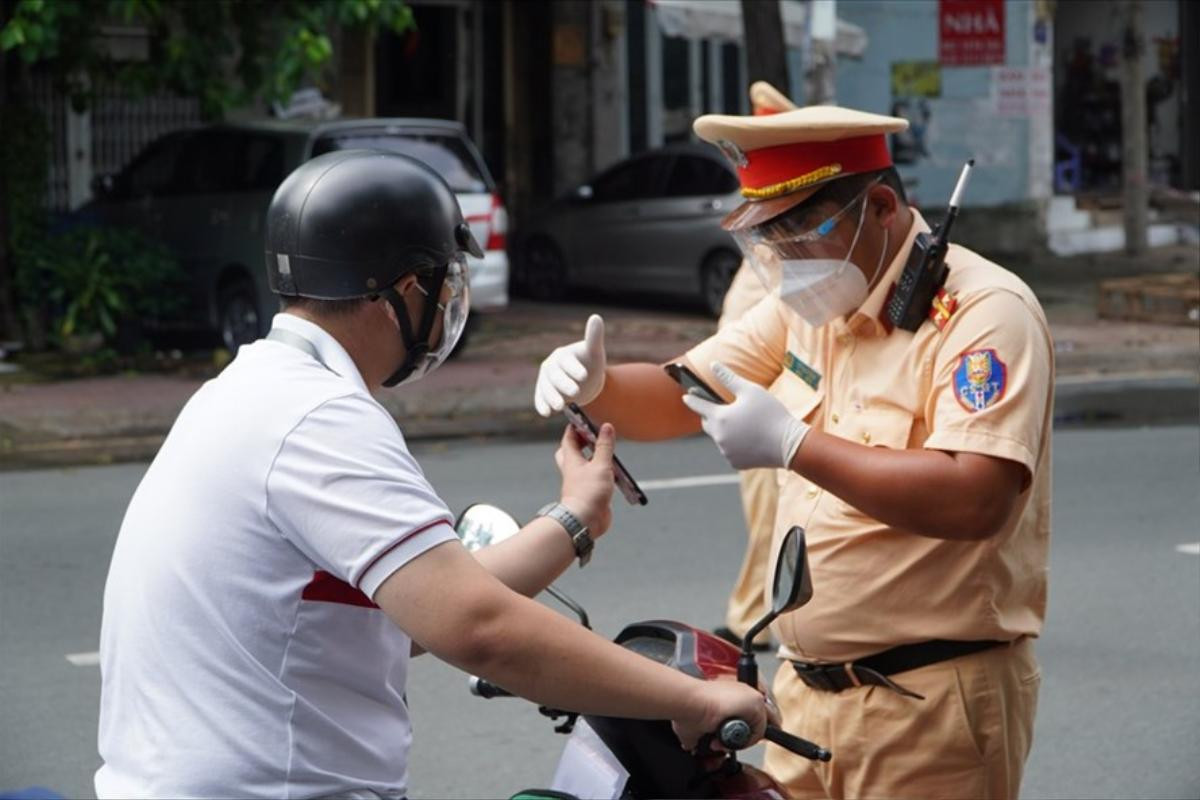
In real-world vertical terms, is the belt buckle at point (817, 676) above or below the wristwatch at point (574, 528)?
below

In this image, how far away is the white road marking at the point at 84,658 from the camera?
21.8 ft

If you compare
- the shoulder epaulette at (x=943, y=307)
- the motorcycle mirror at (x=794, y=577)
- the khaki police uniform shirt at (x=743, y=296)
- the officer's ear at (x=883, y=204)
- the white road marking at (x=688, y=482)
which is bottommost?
the white road marking at (x=688, y=482)

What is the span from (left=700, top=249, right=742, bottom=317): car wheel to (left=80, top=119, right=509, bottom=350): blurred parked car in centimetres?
288

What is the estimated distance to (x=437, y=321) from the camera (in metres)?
2.62

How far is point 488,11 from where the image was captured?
21.1 m

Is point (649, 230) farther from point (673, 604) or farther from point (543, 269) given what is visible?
point (673, 604)

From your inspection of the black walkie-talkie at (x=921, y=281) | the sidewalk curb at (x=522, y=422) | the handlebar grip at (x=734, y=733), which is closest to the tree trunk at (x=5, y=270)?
the sidewalk curb at (x=522, y=422)

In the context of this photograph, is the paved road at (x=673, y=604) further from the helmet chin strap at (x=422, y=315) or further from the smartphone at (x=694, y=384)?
the helmet chin strap at (x=422, y=315)

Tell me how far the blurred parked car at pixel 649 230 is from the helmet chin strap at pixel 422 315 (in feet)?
47.0

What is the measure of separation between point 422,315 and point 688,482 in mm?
7454

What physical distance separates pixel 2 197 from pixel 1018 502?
42.6ft

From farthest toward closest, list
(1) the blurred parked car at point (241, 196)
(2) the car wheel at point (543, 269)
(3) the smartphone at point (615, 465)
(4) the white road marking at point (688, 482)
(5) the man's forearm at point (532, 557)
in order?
(2) the car wheel at point (543, 269)
(1) the blurred parked car at point (241, 196)
(4) the white road marking at point (688, 482)
(3) the smartphone at point (615, 465)
(5) the man's forearm at point (532, 557)

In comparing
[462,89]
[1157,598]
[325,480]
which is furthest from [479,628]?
[462,89]

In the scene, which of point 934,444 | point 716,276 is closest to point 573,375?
point 934,444
